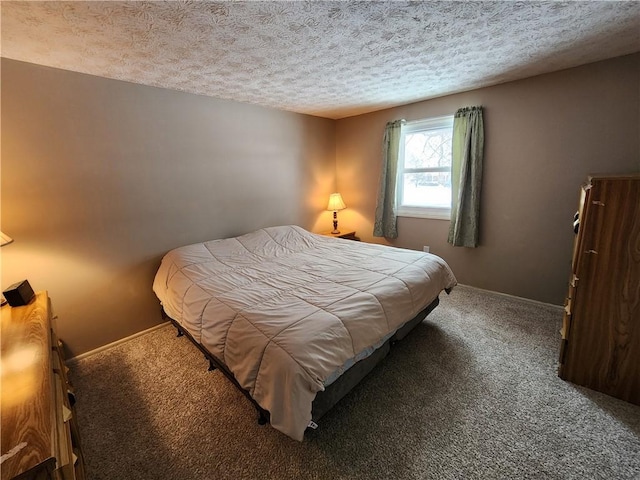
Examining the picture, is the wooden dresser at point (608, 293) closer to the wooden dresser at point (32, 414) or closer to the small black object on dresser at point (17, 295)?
the wooden dresser at point (32, 414)

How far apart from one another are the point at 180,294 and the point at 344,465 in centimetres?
158

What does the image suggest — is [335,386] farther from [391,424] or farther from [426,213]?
[426,213]

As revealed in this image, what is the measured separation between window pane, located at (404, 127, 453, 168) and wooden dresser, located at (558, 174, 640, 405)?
1.90 metres

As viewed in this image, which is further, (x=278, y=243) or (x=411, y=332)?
(x=278, y=243)

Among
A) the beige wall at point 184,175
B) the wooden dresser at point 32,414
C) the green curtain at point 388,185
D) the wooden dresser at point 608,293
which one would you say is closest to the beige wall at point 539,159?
the beige wall at point 184,175

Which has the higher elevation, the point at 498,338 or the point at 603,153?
the point at 603,153

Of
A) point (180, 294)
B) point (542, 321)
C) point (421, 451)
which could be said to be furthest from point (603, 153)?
point (180, 294)

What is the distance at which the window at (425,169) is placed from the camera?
133 inches

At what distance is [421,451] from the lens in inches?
54.4

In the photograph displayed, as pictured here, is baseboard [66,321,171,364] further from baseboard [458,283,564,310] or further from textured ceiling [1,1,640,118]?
baseboard [458,283,564,310]

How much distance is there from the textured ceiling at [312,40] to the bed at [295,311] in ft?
5.17

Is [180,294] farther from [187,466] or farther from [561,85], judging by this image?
[561,85]

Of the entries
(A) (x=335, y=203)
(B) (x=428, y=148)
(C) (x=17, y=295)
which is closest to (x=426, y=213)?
(B) (x=428, y=148)

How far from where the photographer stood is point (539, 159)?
267 cm
